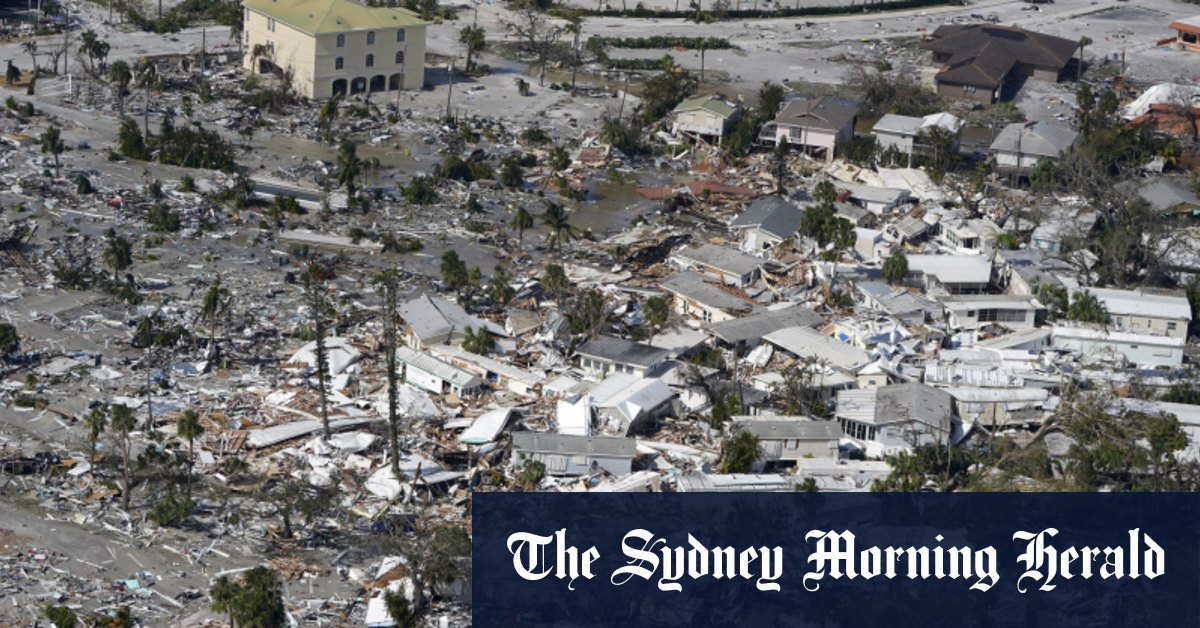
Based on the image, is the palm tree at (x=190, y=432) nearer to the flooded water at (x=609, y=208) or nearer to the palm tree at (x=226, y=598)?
the palm tree at (x=226, y=598)

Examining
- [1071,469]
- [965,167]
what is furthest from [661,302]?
[965,167]

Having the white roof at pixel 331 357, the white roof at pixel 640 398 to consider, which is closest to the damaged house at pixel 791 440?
the white roof at pixel 640 398

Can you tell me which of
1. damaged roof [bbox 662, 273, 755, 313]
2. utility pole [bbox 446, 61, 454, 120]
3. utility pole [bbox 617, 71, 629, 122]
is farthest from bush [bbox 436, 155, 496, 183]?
damaged roof [bbox 662, 273, 755, 313]

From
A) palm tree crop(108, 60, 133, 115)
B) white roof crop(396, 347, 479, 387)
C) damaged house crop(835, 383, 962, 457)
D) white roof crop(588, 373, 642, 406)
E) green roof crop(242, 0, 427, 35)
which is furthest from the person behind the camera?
green roof crop(242, 0, 427, 35)

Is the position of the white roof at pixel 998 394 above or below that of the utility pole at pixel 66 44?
below

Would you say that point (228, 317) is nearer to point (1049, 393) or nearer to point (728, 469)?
point (728, 469)

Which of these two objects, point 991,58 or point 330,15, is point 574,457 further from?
point 991,58

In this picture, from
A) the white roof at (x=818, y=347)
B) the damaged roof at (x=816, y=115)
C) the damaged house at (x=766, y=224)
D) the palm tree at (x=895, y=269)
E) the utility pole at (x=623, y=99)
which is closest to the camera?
the white roof at (x=818, y=347)

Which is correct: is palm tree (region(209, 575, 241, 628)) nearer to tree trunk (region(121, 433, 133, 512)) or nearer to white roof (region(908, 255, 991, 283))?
tree trunk (region(121, 433, 133, 512))
